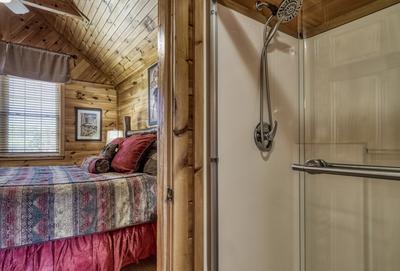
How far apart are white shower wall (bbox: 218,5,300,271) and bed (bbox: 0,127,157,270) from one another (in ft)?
3.19

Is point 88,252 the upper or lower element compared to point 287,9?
lower

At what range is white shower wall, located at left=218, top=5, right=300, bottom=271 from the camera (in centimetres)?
112

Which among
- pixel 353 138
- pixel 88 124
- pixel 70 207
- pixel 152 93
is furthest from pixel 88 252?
pixel 88 124

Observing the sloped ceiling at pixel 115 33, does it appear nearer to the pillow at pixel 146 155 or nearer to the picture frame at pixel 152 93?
the picture frame at pixel 152 93

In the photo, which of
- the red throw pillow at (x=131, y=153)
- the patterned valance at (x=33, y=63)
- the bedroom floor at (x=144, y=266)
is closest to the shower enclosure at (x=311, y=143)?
the bedroom floor at (x=144, y=266)

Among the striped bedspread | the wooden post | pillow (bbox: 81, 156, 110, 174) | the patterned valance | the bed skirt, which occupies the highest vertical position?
the patterned valance

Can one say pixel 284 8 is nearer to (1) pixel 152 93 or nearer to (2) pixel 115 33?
(1) pixel 152 93

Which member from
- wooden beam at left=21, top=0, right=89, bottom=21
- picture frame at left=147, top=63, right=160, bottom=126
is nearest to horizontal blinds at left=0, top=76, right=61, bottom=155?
wooden beam at left=21, top=0, right=89, bottom=21

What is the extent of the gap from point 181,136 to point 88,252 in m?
1.28

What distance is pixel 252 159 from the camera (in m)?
1.23

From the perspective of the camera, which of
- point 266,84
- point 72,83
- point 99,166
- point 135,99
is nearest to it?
point 266,84

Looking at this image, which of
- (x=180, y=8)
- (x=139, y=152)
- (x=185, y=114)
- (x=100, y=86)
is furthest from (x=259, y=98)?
(x=100, y=86)

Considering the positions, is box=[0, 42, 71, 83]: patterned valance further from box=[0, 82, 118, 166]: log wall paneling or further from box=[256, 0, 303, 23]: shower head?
box=[256, 0, 303, 23]: shower head

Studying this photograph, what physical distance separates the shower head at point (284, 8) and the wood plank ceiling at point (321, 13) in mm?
50
